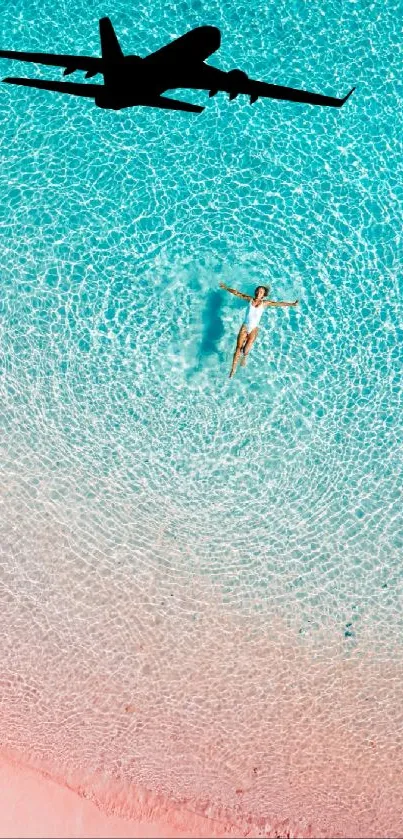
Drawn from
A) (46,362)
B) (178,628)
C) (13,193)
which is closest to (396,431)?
(178,628)

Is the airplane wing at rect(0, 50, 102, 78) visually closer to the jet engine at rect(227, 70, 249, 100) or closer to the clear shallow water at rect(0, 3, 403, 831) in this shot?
the jet engine at rect(227, 70, 249, 100)

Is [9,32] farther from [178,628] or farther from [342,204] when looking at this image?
[178,628]

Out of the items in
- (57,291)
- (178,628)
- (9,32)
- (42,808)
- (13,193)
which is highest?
(9,32)

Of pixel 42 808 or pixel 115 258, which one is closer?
pixel 42 808

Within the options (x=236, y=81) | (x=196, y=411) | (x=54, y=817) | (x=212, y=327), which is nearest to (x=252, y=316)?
(x=212, y=327)

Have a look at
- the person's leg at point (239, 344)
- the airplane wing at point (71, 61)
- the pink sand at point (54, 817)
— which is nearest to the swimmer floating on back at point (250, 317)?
the person's leg at point (239, 344)

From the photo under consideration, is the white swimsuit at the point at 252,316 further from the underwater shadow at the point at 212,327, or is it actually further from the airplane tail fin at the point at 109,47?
the airplane tail fin at the point at 109,47
